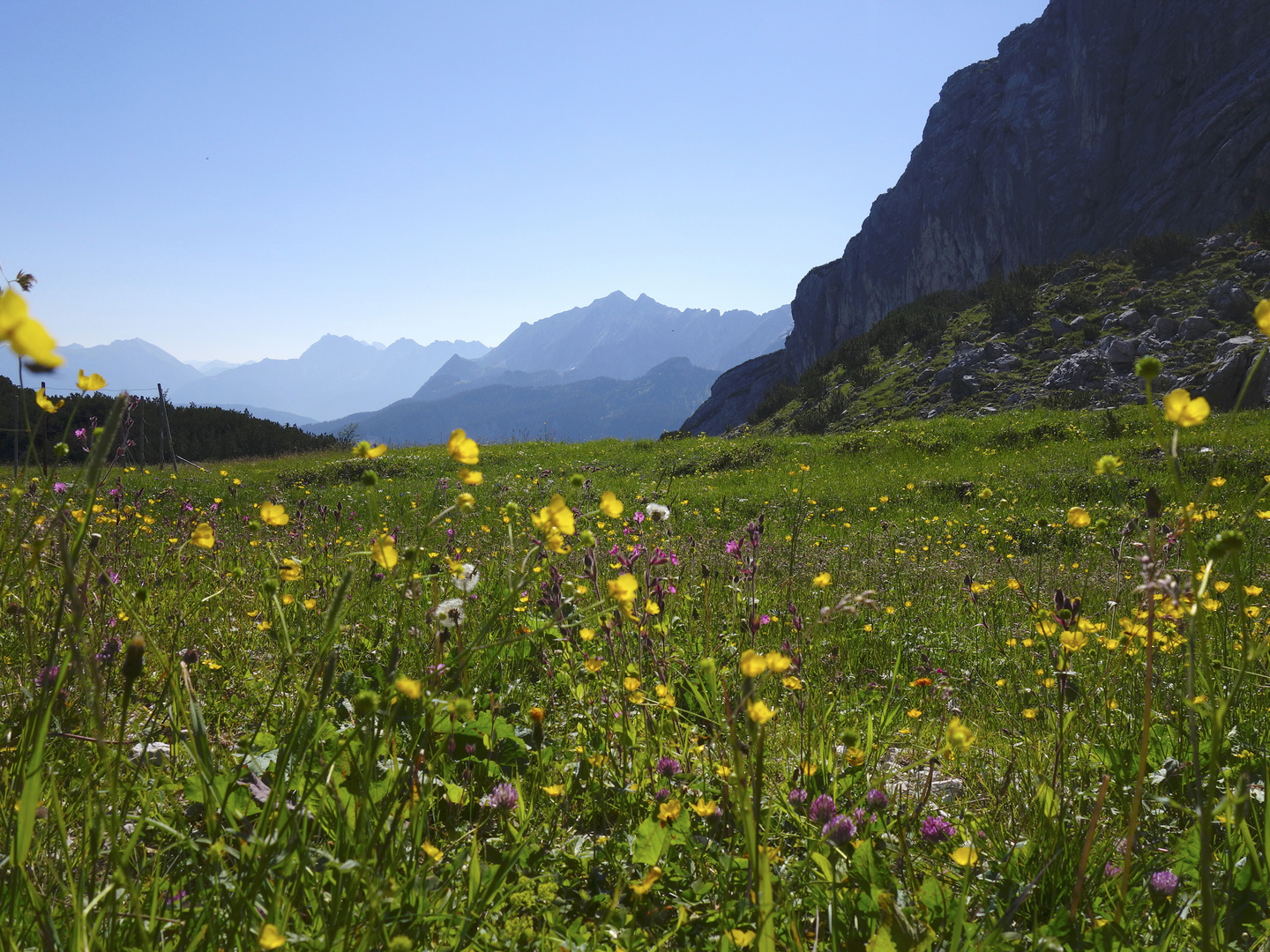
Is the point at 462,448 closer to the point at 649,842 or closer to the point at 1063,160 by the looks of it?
the point at 649,842

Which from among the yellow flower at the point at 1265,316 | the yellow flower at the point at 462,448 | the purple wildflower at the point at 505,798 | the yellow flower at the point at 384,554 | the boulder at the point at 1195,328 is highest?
the boulder at the point at 1195,328

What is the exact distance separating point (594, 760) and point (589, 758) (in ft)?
0.16

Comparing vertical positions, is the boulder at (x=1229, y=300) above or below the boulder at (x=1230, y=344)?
above

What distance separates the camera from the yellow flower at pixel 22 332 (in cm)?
68

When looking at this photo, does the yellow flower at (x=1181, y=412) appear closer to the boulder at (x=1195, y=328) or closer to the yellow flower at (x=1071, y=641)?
the yellow flower at (x=1071, y=641)


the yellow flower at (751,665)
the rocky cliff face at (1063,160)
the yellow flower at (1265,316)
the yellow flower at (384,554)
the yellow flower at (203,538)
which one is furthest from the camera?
the rocky cliff face at (1063,160)

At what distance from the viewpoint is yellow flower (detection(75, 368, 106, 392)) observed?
1616 mm

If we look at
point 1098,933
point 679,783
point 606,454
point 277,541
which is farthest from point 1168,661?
point 606,454

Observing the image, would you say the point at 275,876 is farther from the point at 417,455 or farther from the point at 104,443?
the point at 417,455

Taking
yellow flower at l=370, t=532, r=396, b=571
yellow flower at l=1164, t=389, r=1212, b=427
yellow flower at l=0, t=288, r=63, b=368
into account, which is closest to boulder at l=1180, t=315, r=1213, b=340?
yellow flower at l=1164, t=389, r=1212, b=427

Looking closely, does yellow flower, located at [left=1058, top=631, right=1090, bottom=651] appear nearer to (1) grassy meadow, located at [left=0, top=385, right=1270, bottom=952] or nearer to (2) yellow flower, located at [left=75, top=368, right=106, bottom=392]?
(1) grassy meadow, located at [left=0, top=385, right=1270, bottom=952]

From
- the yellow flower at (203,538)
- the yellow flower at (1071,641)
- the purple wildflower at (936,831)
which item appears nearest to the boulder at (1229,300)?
the yellow flower at (1071,641)

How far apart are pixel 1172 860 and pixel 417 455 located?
14.8 metres

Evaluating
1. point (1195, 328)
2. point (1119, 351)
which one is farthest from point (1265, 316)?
point (1195, 328)
